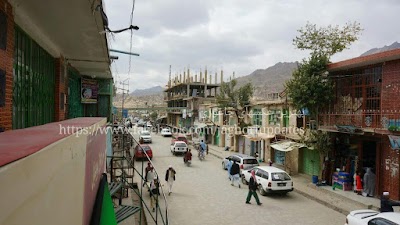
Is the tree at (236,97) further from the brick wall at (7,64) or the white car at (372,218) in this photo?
the brick wall at (7,64)

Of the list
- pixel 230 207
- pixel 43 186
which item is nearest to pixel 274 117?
pixel 230 207

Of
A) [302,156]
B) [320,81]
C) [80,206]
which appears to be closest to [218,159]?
[302,156]

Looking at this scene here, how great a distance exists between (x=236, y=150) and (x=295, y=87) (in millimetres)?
17028

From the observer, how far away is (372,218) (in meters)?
8.98

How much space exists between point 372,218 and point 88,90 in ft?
41.0

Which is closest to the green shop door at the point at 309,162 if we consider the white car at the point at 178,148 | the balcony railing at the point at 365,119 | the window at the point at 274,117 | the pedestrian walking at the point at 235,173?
the balcony railing at the point at 365,119

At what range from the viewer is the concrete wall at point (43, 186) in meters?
1.09

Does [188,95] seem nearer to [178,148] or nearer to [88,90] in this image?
[178,148]

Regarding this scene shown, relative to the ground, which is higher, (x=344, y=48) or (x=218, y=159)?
(x=344, y=48)

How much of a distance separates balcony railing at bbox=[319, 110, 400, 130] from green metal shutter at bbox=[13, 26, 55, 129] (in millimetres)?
13040

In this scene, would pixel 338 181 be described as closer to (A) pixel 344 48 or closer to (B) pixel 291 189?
(B) pixel 291 189

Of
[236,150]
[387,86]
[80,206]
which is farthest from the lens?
[236,150]

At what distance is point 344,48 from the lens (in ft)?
62.0

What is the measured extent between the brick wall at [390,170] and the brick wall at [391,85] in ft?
5.38
